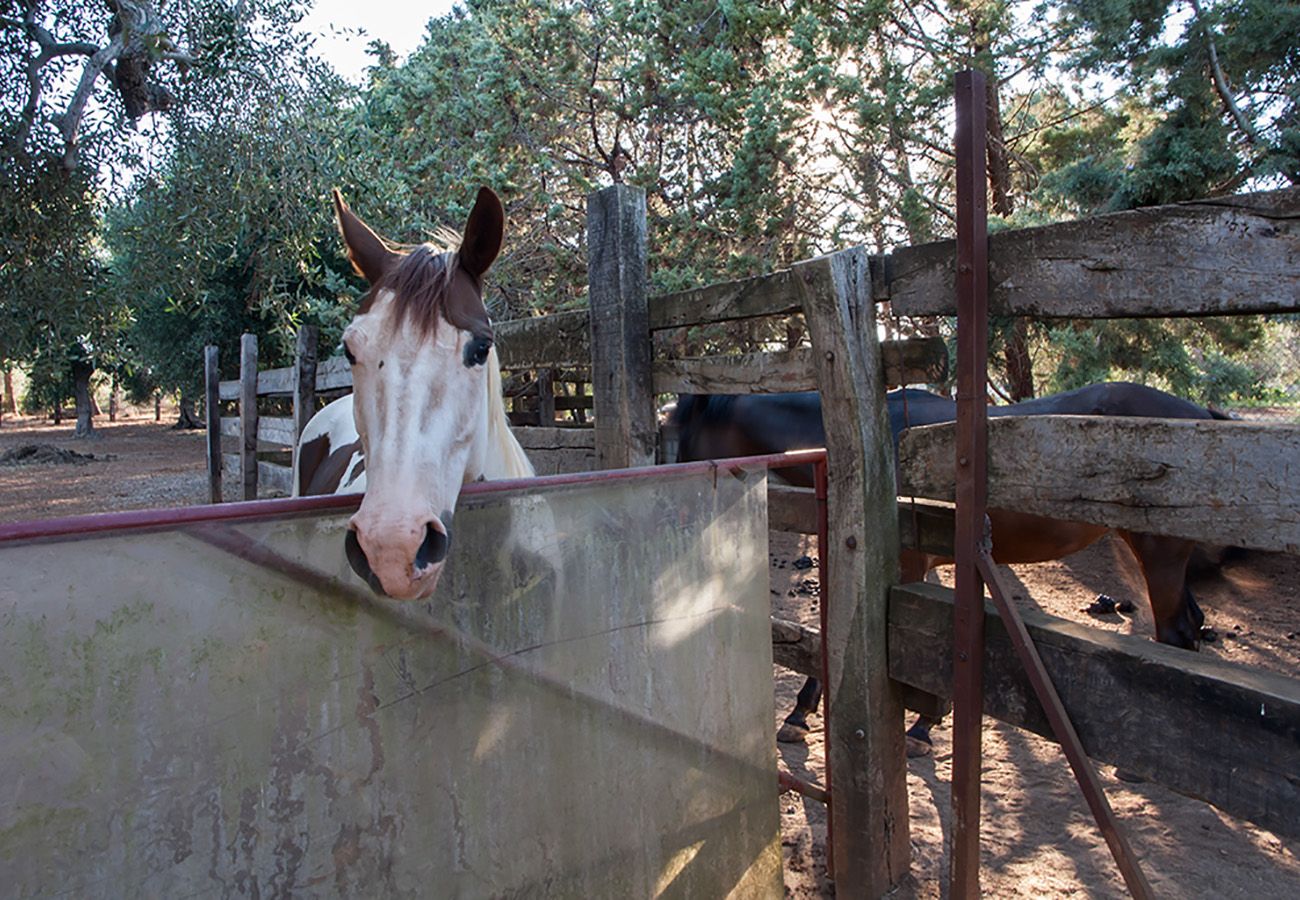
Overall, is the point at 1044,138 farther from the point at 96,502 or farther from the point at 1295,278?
the point at 96,502

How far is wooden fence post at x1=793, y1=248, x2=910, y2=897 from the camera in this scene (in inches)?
89.4

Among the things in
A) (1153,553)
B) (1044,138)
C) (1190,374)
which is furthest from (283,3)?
(1190,374)

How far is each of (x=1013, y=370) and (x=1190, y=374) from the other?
1360mm

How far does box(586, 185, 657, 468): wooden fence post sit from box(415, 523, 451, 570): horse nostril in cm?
185

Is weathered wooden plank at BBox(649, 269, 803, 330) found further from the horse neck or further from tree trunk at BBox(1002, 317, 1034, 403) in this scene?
tree trunk at BBox(1002, 317, 1034, 403)

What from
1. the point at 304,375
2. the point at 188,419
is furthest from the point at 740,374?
the point at 188,419

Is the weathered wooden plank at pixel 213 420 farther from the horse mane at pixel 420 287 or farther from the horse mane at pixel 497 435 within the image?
the horse mane at pixel 420 287

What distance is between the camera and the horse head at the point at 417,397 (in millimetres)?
1342

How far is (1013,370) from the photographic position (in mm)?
7203

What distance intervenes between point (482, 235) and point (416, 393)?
1.95 ft

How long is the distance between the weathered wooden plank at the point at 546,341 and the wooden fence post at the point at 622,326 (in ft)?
0.77

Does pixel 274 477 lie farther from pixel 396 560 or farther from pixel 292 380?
pixel 396 560

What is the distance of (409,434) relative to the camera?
157cm

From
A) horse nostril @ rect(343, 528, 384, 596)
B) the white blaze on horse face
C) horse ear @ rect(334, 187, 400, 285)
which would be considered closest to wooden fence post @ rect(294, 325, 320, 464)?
horse ear @ rect(334, 187, 400, 285)
